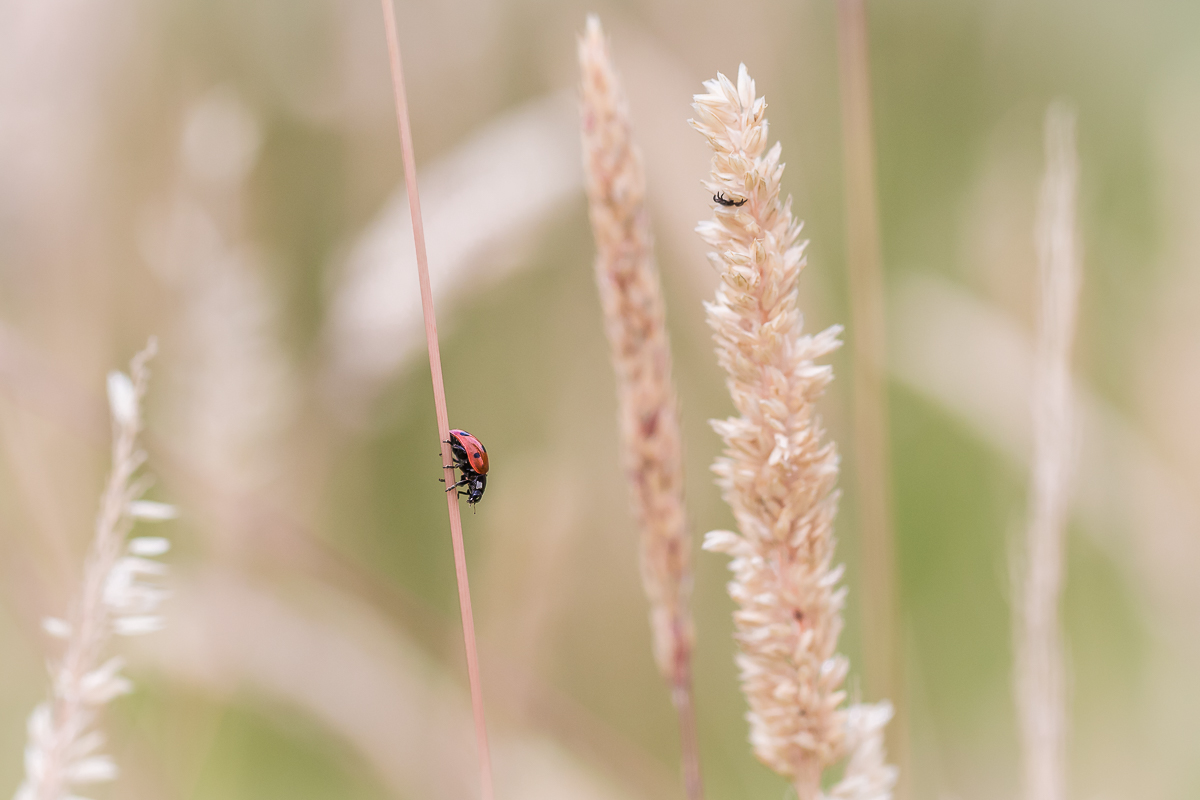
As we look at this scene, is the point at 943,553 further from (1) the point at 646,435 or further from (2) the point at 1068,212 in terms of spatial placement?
(1) the point at 646,435

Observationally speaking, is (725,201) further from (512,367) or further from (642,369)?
(512,367)

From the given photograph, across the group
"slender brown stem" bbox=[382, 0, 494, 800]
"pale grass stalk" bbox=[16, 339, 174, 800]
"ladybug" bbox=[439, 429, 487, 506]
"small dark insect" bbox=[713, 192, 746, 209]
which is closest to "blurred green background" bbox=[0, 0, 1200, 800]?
"ladybug" bbox=[439, 429, 487, 506]

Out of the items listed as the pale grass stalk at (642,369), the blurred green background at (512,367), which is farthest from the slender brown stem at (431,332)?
the blurred green background at (512,367)

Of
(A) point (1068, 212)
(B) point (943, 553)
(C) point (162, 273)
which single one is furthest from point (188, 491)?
(B) point (943, 553)

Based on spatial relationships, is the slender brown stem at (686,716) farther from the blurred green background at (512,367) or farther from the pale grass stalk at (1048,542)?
the blurred green background at (512,367)

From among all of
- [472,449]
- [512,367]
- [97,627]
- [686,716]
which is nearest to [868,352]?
[686,716]
